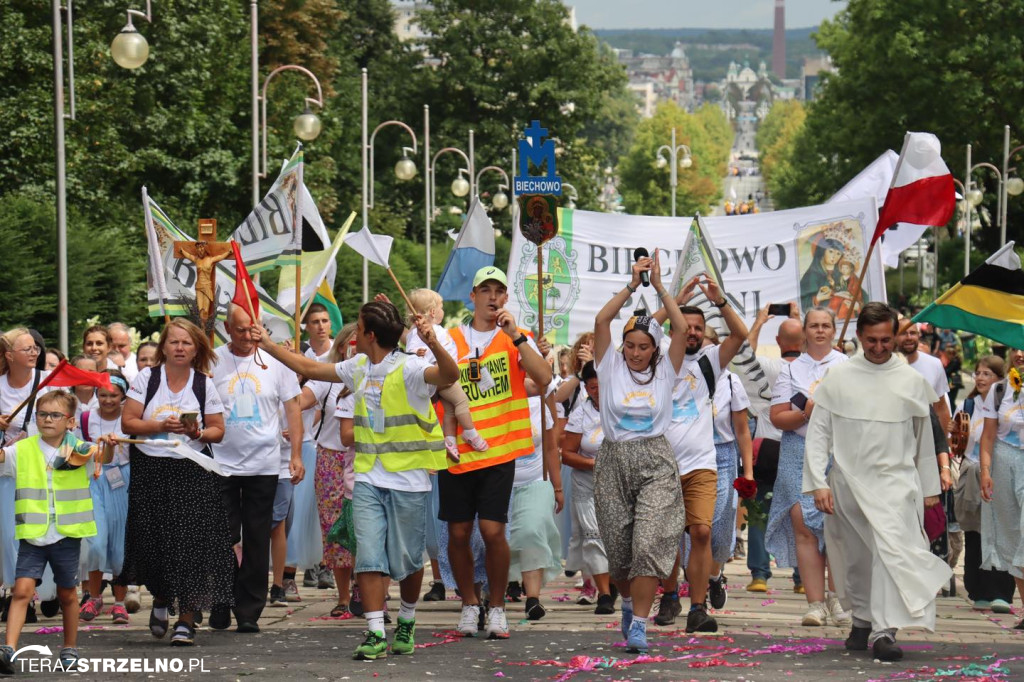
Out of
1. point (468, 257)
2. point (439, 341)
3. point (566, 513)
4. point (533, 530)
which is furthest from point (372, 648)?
point (468, 257)

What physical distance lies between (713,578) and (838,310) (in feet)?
18.1

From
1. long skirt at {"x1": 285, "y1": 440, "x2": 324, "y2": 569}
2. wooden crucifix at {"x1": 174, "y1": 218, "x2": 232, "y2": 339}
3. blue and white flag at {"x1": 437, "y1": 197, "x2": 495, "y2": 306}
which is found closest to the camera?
wooden crucifix at {"x1": 174, "y1": 218, "x2": 232, "y2": 339}

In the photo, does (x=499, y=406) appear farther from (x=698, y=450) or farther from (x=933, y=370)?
(x=933, y=370)

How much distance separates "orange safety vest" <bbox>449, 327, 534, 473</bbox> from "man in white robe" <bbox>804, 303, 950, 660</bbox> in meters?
1.57

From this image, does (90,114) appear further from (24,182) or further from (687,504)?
(687,504)

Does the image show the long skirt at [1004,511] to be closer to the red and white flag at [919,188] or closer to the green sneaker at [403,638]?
the red and white flag at [919,188]

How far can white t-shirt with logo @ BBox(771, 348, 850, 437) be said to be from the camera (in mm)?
10523

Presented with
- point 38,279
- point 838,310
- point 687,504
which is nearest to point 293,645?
point 687,504

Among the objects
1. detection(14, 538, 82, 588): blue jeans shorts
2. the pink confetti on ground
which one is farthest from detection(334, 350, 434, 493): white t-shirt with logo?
detection(14, 538, 82, 588): blue jeans shorts

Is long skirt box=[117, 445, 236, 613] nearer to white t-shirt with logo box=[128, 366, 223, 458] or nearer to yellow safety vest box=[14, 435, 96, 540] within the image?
white t-shirt with logo box=[128, 366, 223, 458]

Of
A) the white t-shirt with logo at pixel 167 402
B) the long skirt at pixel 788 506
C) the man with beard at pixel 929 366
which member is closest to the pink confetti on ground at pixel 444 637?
the white t-shirt with logo at pixel 167 402

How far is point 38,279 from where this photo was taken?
20672 mm

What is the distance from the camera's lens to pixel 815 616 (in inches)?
405

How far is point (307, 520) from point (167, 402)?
10.3ft
